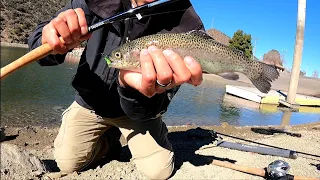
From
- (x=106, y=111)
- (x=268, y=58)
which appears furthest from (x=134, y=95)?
(x=268, y=58)

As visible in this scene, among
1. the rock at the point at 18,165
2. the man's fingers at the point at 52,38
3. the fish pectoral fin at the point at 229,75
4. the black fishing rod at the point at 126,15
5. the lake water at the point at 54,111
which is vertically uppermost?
the black fishing rod at the point at 126,15

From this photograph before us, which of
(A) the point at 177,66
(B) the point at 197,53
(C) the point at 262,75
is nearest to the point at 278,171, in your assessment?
(C) the point at 262,75

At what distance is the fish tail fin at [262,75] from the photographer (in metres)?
3.01

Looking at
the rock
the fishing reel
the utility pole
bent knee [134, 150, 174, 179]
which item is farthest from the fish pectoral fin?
the utility pole

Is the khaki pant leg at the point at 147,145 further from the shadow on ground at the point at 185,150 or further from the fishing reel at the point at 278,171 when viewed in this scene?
the fishing reel at the point at 278,171

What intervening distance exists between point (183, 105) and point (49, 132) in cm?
860

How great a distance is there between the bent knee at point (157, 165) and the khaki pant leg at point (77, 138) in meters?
0.67

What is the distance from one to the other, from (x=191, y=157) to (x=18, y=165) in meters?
2.65

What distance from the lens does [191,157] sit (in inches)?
212

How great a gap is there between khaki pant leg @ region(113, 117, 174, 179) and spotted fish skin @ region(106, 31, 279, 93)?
Answer: 1730mm

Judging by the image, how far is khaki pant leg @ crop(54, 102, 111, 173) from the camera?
4.42 meters

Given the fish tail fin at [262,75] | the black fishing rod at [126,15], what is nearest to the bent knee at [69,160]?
the black fishing rod at [126,15]

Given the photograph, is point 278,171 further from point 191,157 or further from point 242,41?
point 242,41

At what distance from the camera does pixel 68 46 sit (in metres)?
2.53
